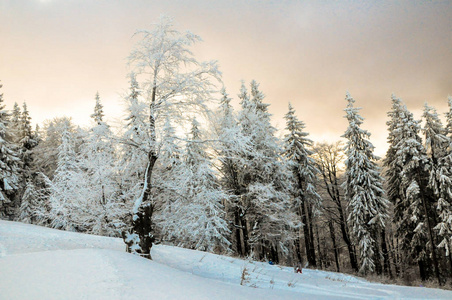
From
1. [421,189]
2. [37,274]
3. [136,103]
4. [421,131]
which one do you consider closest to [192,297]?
[37,274]

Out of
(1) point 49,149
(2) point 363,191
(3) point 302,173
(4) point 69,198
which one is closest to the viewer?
(4) point 69,198

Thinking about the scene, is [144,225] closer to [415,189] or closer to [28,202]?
[415,189]

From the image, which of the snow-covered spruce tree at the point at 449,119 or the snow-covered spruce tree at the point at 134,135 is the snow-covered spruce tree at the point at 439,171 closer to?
the snow-covered spruce tree at the point at 449,119

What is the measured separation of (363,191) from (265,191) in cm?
1199

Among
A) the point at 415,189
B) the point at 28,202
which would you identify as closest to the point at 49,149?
the point at 28,202

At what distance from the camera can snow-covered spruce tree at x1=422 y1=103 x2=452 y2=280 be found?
22.8 meters

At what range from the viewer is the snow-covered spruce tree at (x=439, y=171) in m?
22.8

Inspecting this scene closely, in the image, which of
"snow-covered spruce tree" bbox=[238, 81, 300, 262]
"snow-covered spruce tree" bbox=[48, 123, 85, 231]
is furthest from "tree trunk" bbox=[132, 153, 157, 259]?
"snow-covered spruce tree" bbox=[238, 81, 300, 262]

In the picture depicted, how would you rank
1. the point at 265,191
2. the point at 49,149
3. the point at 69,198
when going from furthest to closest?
the point at 49,149 → the point at 265,191 → the point at 69,198

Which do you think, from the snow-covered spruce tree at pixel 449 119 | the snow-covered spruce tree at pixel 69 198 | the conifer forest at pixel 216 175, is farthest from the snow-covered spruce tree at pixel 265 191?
the snow-covered spruce tree at pixel 449 119

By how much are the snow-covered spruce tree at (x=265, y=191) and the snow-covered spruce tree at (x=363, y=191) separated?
827 centimetres

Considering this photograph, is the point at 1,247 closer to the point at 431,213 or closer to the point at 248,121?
the point at 248,121

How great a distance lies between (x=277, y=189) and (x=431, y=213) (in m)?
16.2

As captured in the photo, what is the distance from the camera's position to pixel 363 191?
83.6ft
